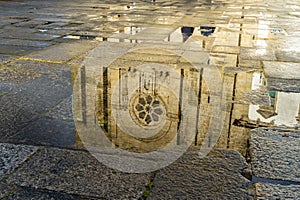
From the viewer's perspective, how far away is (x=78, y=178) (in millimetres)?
2477

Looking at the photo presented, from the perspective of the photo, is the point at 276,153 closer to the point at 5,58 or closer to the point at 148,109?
the point at 148,109

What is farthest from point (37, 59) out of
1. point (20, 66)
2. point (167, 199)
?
point (167, 199)

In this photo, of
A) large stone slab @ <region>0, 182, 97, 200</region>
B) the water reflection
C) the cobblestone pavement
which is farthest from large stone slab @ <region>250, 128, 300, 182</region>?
large stone slab @ <region>0, 182, 97, 200</region>

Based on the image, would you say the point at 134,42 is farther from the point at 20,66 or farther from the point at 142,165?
the point at 142,165

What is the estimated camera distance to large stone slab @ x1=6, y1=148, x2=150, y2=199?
235 cm

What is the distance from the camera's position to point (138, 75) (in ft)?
15.3

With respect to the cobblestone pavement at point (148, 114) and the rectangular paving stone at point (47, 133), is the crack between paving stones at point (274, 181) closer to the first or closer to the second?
the cobblestone pavement at point (148, 114)

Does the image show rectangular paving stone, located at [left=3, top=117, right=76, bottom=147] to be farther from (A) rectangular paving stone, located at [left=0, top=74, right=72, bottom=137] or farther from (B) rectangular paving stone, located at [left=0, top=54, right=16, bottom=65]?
(B) rectangular paving stone, located at [left=0, top=54, right=16, bottom=65]

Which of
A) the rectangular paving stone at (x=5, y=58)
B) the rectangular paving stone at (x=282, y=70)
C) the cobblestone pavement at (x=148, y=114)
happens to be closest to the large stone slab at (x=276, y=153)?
the cobblestone pavement at (x=148, y=114)

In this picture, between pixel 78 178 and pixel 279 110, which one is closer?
pixel 78 178

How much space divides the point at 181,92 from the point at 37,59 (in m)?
2.55

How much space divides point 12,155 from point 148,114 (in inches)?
50.1

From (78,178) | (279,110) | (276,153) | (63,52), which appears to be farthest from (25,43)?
Answer: (276,153)

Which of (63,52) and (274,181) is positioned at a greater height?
(63,52)
